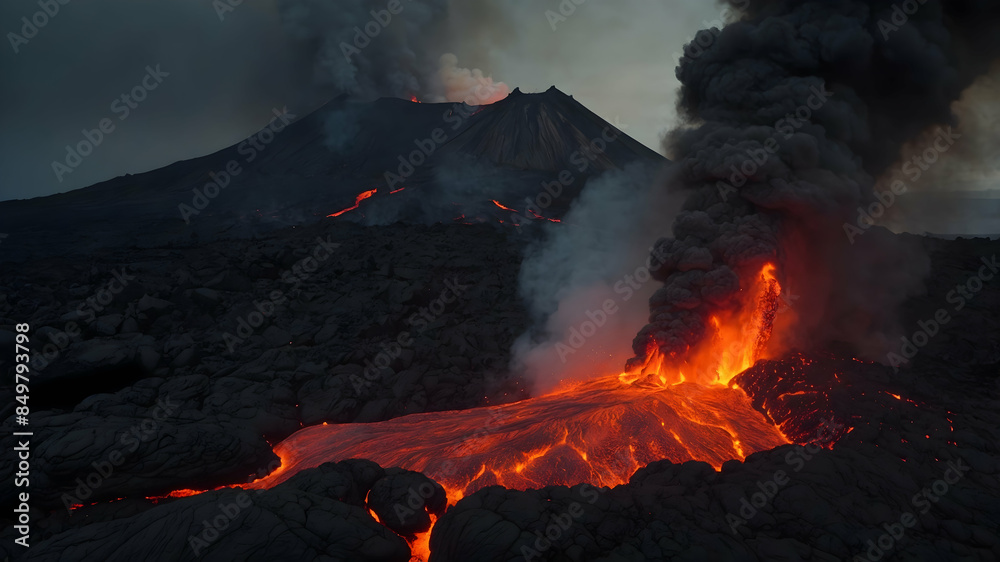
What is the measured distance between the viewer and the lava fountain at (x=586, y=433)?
9.72m

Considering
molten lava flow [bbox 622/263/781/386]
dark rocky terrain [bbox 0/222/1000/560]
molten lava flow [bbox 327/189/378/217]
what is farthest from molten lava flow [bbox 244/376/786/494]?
molten lava flow [bbox 327/189/378/217]

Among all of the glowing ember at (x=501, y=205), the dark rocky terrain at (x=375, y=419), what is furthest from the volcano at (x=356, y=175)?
the dark rocky terrain at (x=375, y=419)

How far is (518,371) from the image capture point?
17.4 meters

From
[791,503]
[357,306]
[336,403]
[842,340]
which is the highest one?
[842,340]

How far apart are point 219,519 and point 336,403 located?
25.5 ft

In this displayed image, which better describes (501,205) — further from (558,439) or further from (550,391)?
(558,439)

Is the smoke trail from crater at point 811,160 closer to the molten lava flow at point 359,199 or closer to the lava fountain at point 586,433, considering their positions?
the lava fountain at point 586,433

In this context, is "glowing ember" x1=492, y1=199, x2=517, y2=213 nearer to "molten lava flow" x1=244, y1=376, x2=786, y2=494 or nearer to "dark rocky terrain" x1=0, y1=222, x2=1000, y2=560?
"dark rocky terrain" x1=0, y1=222, x2=1000, y2=560

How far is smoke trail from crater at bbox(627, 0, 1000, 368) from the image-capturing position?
14.8 metres

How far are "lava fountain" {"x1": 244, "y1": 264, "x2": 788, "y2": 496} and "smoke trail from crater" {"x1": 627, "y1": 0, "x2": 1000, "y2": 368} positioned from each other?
1161 millimetres

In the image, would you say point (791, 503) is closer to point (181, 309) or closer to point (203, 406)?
point (203, 406)

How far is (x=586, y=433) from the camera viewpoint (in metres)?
10.6

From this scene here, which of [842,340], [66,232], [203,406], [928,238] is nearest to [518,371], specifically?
[203,406]

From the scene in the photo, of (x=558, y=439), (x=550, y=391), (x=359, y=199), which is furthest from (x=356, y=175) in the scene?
(x=558, y=439)
